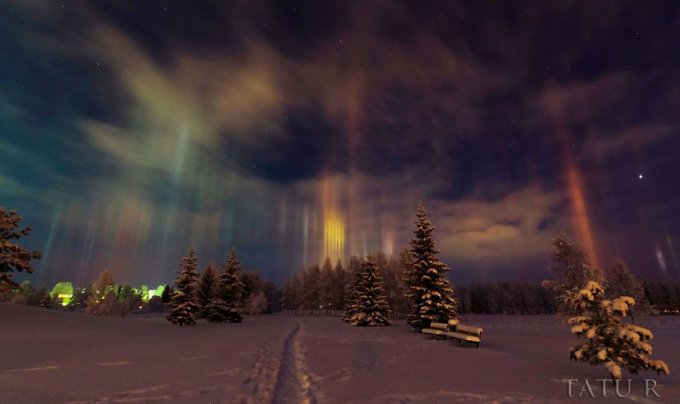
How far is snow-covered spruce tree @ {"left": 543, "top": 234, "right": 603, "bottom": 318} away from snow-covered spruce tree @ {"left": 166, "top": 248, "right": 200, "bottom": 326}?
34.3m

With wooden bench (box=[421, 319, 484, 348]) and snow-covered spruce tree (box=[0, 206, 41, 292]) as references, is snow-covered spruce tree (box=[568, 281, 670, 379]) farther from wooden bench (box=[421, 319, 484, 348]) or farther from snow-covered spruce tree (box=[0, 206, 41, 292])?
snow-covered spruce tree (box=[0, 206, 41, 292])

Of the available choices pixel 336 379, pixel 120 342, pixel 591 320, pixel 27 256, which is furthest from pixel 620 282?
pixel 27 256

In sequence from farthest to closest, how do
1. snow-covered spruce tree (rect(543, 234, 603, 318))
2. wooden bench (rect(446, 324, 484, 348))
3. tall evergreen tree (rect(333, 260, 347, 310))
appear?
tall evergreen tree (rect(333, 260, 347, 310)) < snow-covered spruce tree (rect(543, 234, 603, 318)) < wooden bench (rect(446, 324, 484, 348))

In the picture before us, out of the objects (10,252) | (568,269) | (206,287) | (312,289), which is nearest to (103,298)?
(206,287)

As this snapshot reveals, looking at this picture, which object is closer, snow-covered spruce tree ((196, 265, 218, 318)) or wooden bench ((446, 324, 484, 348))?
wooden bench ((446, 324, 484, 348))

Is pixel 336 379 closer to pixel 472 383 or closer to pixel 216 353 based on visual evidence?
pixel 472 383

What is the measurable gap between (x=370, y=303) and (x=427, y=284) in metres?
9.29

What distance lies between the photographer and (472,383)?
7961mm

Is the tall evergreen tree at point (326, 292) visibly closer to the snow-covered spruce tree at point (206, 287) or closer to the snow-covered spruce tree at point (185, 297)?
the snow-covered spruce tree at point (206, 287)

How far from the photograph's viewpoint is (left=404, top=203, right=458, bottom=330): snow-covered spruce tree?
2566 cm

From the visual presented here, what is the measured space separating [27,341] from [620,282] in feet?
210

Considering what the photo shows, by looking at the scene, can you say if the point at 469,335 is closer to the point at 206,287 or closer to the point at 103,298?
the point at 206,287

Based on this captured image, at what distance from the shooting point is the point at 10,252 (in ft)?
54.5

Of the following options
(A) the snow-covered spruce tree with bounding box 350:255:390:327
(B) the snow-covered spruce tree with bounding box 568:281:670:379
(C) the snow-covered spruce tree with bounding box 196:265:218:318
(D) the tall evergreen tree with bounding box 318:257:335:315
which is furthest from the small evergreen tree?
(B) the snow-covered spruce tree with bounding box 568:281:670:379
